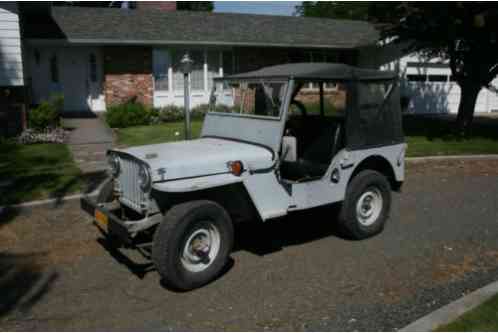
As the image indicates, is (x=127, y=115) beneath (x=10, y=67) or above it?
beneath

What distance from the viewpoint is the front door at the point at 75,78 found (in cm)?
1745

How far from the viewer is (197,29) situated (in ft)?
62.4

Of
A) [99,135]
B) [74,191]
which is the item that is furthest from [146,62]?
[74,191]

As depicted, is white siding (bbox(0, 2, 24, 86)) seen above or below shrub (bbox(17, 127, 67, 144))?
A: above

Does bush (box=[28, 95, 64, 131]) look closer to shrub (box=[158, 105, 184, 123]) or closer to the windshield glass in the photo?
shrub (box=[158, 105, 184, 123])

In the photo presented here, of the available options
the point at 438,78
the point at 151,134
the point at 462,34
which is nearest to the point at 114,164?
the point at 151,134

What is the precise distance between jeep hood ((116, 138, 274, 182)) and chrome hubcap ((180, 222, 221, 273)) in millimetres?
518

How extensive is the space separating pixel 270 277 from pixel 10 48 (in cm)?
1079

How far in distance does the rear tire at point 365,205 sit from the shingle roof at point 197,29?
13.2m

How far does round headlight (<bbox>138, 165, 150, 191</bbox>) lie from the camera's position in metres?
4.29

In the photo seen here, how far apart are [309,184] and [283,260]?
2.80 ft

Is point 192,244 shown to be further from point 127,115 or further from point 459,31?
point 127,115

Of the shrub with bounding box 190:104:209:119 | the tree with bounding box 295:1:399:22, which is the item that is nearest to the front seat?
the shrub with bounding box 190:104:209:119

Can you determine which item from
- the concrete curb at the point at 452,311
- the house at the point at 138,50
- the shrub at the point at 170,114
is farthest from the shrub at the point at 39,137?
the concrete curb at the point at 452,311
